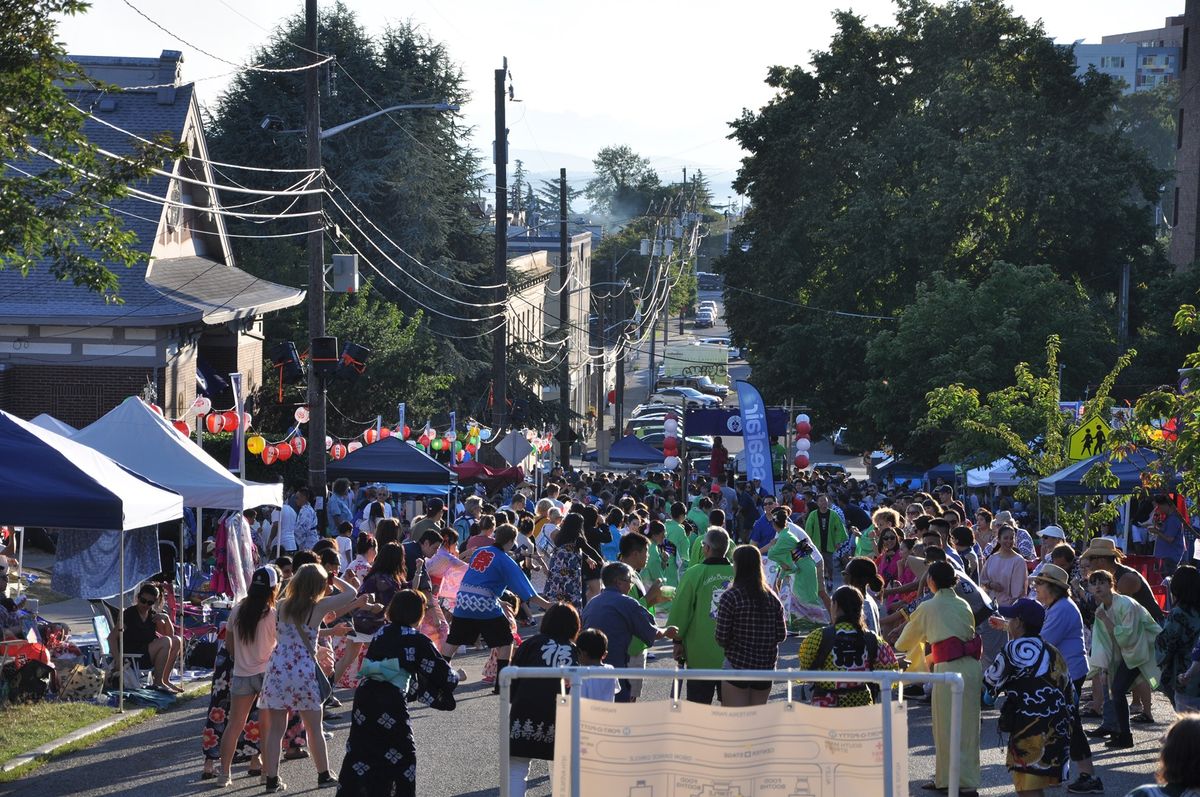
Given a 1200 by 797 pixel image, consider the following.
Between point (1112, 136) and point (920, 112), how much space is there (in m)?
5.84

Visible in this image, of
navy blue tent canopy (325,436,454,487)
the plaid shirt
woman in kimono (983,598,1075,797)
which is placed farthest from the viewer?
navy blue tent canopy (325,436,454,487)

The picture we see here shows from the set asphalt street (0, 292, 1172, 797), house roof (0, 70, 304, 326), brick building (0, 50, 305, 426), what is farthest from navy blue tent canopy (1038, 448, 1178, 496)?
house roof (0, 70, 304, 326)

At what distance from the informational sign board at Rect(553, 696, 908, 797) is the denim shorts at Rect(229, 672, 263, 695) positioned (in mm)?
5017

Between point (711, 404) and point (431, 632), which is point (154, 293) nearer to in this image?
point (431, 632)

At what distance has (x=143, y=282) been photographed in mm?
27875

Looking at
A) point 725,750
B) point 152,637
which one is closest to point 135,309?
point 152,637

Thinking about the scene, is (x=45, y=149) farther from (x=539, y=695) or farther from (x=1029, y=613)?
(x=1029, y=613)

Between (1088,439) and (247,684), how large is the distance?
49.9ft

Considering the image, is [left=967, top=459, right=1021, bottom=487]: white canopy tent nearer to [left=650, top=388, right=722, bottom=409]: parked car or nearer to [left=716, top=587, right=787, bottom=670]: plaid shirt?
[left=716, top=587, right=787, bottom=670]: plaid shirt

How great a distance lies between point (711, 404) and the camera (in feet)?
263

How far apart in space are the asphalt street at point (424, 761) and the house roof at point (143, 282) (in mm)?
13903

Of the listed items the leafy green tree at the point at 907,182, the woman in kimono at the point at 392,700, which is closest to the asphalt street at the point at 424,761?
the woman in kimono at the point at 392,700

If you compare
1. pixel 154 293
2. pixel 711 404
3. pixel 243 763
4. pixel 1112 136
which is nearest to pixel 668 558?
pixel 243 763

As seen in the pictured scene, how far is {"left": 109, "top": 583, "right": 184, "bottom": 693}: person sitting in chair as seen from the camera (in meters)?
14.9
